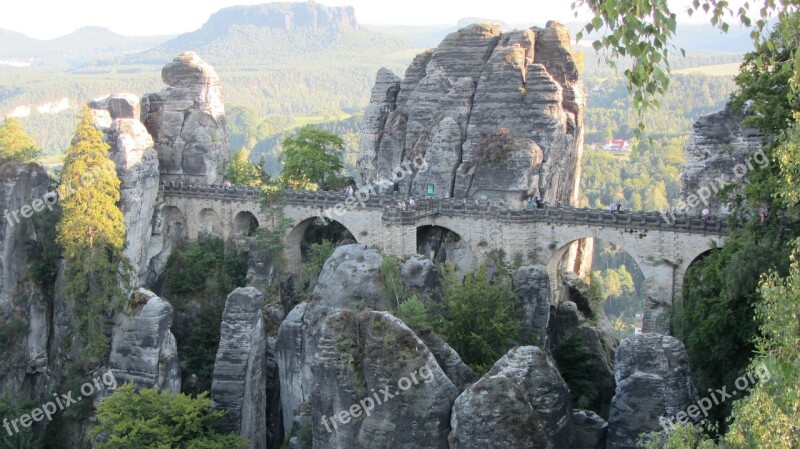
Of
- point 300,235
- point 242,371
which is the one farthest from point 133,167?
point 242,371

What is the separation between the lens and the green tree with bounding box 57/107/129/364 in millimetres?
37375

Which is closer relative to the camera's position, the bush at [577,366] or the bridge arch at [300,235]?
the bush at [577,366]

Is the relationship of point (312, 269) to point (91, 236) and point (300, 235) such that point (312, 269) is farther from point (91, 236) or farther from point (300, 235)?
point (91, 236)

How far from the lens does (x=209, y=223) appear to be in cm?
4369

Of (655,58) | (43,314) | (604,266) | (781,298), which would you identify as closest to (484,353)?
(781,298)

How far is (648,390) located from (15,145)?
29987 mm

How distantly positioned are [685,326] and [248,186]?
834 inches

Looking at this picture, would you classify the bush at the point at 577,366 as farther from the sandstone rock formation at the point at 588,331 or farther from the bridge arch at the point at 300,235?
the bridge arch at the point at 300,235

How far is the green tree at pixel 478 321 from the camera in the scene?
2950 cm

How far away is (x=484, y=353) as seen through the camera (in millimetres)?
29406

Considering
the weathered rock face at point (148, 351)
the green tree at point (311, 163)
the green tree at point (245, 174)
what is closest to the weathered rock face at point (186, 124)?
the green tree at point (245, 174)

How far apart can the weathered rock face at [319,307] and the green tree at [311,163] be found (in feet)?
36.9

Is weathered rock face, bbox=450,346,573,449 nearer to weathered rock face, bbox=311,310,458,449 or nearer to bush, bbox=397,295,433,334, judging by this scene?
weathered rock face, bbox=311,310,458,449

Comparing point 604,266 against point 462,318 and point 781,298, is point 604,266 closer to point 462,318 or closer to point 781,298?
point 462,318
